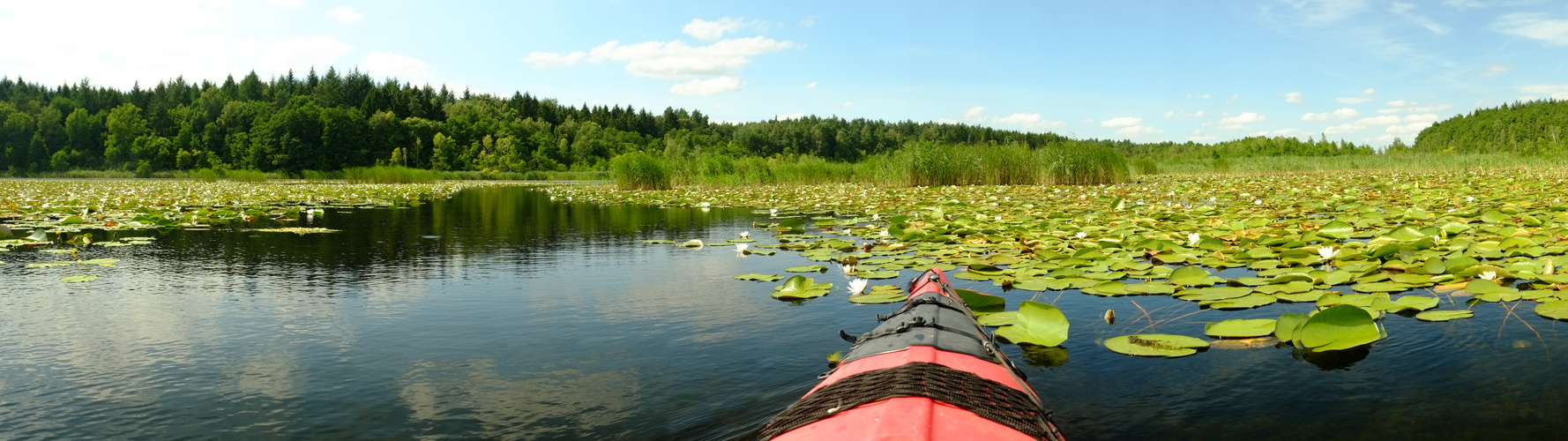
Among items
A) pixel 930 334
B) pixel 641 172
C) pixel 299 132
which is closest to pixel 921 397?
pixel 930 334

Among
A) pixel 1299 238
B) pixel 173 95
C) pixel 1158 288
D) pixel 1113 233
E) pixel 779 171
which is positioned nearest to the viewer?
pixel 1158 288

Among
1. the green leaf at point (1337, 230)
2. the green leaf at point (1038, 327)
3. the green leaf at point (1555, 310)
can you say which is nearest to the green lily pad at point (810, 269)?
the green leaf at point (1038, 327)

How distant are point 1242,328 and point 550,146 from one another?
81.7 metres

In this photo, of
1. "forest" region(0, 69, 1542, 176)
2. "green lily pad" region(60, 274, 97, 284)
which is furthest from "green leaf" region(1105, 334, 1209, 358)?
"forest" region(0, 69, 1542, 176)

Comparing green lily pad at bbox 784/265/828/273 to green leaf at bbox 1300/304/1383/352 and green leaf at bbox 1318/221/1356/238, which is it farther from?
green leaf at bbox 1318/221/1356/238

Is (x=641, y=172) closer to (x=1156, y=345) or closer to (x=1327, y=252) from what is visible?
(x=1327, y=252)

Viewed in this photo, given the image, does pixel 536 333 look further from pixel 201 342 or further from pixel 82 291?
pixel 82 291

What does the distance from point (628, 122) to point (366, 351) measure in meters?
105

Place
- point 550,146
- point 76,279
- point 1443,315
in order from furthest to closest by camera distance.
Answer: point 550,146 → point 76,279 → point 1443,315

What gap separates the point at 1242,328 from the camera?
3307 mm

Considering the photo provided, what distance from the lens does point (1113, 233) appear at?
6348 millimetres

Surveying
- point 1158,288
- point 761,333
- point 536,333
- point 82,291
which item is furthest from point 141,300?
point 1158,288

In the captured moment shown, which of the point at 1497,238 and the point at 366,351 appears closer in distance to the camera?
the point at 366,351

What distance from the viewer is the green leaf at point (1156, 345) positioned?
307 centimetres
